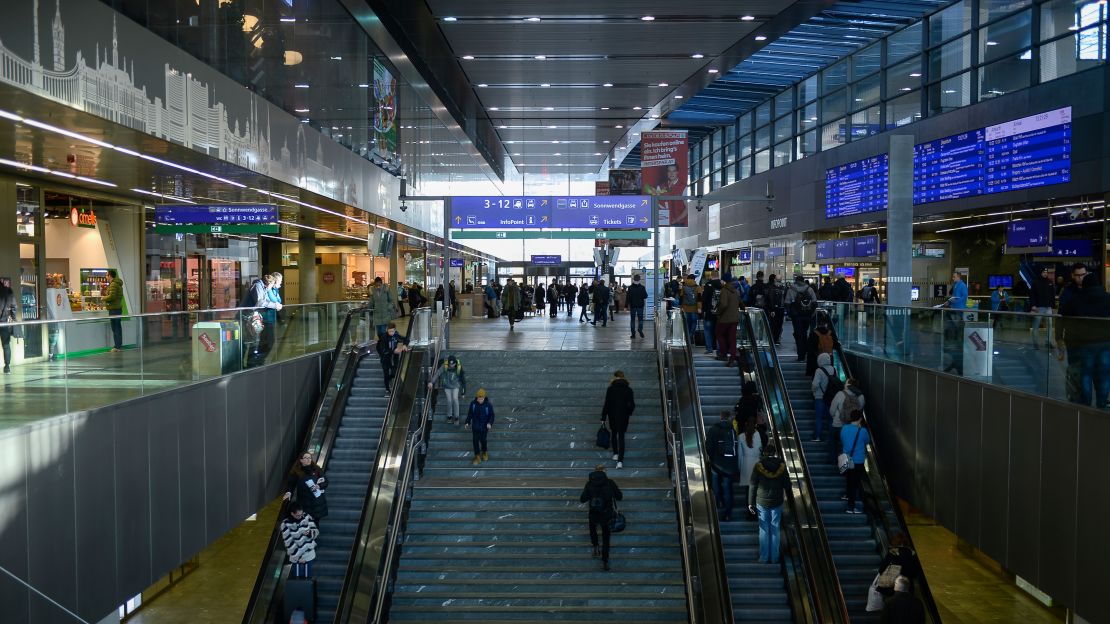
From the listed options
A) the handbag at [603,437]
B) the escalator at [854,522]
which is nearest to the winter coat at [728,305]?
the escalator at [854,522]

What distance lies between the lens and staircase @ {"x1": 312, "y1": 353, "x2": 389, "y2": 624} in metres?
12.8

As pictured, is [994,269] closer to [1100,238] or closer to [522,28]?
[1100,238]

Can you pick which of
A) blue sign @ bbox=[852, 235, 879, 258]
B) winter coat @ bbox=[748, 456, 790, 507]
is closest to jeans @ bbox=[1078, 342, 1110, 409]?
winter coat @ bbox=[748, 456, 790, 507]

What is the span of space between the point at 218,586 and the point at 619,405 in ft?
26.1

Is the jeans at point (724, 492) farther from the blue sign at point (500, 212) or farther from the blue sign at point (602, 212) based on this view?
the blue sign at point (500, 212)

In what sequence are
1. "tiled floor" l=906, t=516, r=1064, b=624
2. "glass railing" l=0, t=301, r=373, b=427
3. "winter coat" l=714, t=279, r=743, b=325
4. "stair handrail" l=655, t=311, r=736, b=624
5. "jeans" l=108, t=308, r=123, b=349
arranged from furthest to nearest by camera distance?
"winter coat" l=714, t=279, r=743, b=325, "tiled floor" l=906, t=516, r=1064, b=624, "stair handrail" l=655, t=311, r=736, b=624, "jeans" l=108, t=308, r=123, b=349, "glass railing" l=0, t=301, r=373, b=427

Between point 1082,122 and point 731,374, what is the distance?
806cm

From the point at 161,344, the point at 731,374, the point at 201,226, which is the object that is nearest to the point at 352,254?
the point at 201,226

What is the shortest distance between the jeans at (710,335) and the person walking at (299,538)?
9.68 m

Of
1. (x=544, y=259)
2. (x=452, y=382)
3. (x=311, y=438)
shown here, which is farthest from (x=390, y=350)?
(x=544, y=259)

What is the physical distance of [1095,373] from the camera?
29.5 ft

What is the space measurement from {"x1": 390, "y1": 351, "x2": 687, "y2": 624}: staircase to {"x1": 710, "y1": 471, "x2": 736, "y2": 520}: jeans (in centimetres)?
71

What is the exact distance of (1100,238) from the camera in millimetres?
17516

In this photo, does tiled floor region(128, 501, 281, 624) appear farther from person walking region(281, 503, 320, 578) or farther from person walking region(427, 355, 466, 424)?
person walking region(427, 355, 466, 424)
